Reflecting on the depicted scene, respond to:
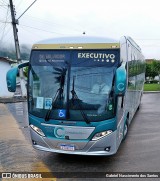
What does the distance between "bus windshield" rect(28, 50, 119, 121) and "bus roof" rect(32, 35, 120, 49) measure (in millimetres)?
125

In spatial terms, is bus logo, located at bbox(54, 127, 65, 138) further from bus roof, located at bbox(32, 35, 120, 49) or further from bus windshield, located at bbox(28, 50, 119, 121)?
bus roof, located at bbox(32, 35, 120, 49)

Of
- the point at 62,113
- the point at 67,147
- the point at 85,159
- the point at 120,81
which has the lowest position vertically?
the point at 85,159

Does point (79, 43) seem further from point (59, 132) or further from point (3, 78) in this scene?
point (3, 78)

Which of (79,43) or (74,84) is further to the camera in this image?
(79,43)

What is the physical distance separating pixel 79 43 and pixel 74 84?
3.38 ft

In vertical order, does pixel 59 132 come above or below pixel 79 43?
below

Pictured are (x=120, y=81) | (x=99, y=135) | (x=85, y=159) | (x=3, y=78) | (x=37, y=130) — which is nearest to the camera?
(x=120, y=81)

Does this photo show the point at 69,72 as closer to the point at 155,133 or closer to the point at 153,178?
the point at 153,178

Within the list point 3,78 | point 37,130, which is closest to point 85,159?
point 37,130

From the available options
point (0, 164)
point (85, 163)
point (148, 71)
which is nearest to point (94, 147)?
point (85, 163)

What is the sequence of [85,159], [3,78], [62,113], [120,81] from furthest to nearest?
[3,78] → [85,159] → [62,113] → [120,81]

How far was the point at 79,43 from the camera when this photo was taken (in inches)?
285

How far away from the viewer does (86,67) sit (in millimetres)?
7066

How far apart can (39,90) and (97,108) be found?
1499mm
